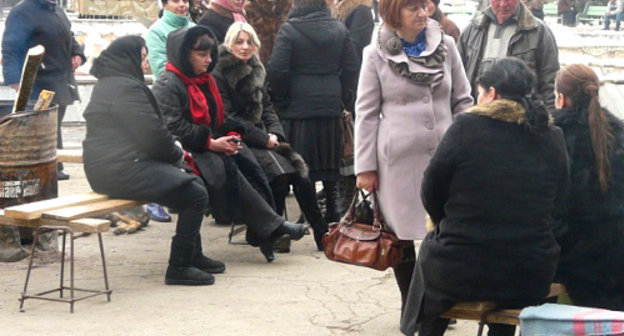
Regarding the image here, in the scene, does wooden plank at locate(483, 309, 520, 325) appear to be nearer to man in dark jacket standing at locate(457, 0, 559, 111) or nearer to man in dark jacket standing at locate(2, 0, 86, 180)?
man in dark jacket standing at locate(457, 0, 559, 111)

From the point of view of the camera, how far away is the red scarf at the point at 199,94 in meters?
7.36

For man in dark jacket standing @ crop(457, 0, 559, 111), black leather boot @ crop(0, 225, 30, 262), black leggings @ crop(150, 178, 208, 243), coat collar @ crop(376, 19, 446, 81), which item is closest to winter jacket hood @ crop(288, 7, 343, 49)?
man in dark jacket standing @ crop(457, 0, 559, 111)

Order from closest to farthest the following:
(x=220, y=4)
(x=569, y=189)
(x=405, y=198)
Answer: (x=569, y=189), (x=405, y=198), (x=220, y=4)

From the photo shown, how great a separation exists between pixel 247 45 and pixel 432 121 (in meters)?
2.40

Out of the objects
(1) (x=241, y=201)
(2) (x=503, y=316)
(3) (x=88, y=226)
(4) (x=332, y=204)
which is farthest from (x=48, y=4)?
(2) (x=503, y=316)

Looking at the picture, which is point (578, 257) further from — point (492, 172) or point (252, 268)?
point (252, 268)

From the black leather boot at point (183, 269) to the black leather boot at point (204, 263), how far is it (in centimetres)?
23

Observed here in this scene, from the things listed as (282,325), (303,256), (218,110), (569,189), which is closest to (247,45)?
(218,110)

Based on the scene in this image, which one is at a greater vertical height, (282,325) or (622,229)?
(622,229)

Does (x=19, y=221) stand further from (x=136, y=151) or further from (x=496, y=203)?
(x=496, y=203)

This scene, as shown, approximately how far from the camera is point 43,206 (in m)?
6.69

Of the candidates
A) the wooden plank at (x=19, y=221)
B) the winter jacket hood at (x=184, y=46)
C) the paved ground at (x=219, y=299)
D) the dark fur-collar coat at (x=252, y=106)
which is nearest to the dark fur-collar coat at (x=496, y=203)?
the paved ground at (x=219, y=299)

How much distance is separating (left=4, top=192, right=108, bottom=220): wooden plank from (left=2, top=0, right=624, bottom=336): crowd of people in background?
0.36 ft

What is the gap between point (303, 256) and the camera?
789cm
